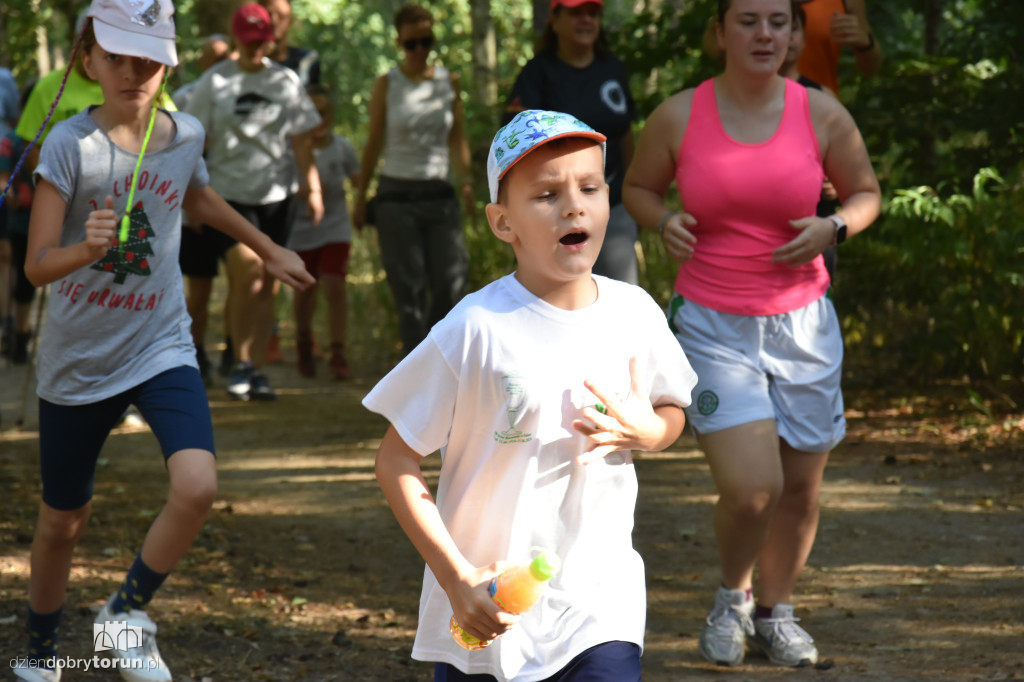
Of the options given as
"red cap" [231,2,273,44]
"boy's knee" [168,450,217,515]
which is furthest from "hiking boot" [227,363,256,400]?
"boy's knee" [168,450,217,515]

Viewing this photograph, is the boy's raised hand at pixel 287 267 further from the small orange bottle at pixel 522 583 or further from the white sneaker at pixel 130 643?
the small orange bottle at pixel 522 583

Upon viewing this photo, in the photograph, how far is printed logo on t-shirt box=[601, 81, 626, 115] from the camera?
20.5 ft

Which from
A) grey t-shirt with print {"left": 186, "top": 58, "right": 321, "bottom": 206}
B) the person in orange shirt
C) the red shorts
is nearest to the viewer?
the person in orange shirt

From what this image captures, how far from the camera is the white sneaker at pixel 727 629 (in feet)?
14.0

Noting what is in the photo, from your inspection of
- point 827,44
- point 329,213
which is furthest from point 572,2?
point 329,213

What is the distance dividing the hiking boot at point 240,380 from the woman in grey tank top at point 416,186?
1125 millimetres

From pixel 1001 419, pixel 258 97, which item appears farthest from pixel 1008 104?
pixel 258 97

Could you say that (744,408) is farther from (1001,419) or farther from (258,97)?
(258,97)

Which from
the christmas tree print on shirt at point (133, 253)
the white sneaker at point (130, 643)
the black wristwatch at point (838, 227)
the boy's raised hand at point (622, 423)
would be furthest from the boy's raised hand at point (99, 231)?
the black wristwatch at point (838, 227)

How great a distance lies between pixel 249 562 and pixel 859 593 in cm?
257

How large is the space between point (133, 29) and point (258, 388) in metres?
5.12

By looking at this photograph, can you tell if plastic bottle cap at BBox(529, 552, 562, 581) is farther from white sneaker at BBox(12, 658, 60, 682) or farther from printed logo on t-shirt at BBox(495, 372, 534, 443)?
white sneaker at BBox(12, 658, 60, 682)

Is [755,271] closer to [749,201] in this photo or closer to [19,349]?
[749,201]

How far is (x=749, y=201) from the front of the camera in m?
4.02
